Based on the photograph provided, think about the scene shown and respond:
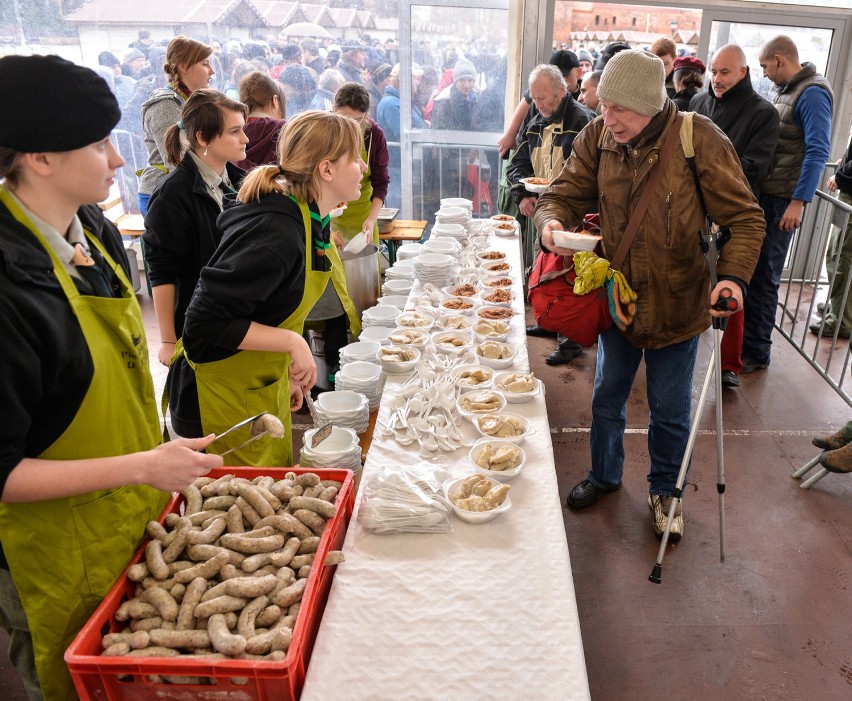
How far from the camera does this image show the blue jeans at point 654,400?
3.28m

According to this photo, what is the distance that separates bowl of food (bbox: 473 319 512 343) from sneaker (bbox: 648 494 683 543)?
4.13 ft

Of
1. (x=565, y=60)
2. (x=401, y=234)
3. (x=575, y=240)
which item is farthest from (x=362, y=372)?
(x=565, y=60)

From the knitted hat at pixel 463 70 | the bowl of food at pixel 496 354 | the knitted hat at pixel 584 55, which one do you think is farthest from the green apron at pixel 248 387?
the knitted hat at pixel 584 55

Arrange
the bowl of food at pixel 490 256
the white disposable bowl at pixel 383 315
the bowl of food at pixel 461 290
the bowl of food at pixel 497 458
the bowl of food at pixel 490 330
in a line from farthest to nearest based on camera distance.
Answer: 1. the bowl of food at pixel 490 256
2. the bowl of food at pixel 461 290
3. the white disposable bowl at pixel 383 315
4. the bowl of food at pixel 490 330
5. the bowl of food at pixel 497 458

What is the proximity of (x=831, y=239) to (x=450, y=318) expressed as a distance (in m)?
4.89

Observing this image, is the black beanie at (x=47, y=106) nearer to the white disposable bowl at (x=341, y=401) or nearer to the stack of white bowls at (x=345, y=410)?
the stack of white bowls at (x=345, y=410)

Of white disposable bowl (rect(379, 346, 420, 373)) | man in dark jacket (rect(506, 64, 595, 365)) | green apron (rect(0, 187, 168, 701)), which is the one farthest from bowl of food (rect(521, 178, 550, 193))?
green apron (rect(0, 187, 168, 701))

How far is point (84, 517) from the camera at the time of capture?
1662mm

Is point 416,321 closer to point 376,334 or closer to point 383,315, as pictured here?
point 376,334

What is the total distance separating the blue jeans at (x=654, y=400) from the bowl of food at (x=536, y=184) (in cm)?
186

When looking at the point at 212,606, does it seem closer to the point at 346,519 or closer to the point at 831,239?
the point at 346,519

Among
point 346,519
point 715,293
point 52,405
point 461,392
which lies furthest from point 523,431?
point 52,405

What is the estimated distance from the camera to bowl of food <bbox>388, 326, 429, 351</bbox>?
11.1 ft

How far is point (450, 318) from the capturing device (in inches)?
146
